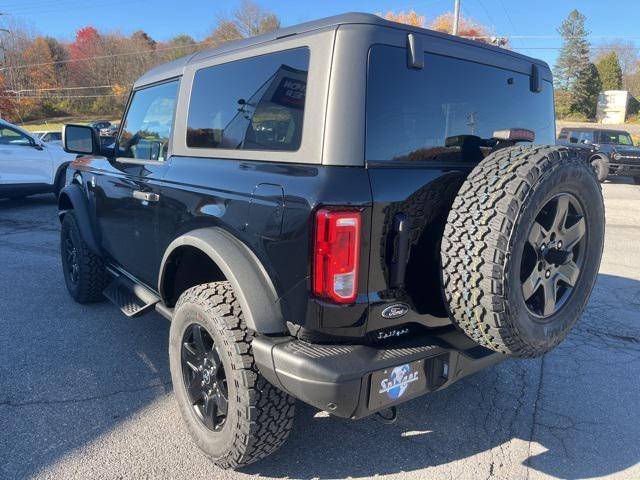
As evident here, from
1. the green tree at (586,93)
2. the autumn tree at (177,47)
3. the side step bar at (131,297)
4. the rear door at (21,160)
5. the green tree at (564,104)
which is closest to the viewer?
the side step bar at (131,297)

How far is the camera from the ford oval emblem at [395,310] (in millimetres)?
2072

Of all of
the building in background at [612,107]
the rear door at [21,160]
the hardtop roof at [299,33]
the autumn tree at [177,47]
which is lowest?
the rear door at [21,160]

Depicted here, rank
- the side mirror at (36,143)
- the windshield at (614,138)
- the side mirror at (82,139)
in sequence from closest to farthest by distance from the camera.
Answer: the side mirror at (82,139)
the side mirror at (36,143)
the windshield at (614,138)

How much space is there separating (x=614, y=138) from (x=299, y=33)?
18563mm

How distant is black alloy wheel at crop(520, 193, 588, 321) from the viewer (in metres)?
2.15

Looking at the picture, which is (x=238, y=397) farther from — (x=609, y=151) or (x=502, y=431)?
(x=609, y=151)

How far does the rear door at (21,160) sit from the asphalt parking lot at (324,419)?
5948 millimetres

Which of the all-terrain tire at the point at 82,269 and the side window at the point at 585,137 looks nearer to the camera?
the all-terrain tire at the point at 82,269

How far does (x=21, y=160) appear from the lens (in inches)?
364

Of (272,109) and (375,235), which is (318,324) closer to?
(375,235)

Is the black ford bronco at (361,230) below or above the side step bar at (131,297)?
above

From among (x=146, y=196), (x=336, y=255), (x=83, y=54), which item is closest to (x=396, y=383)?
(x=336, y=255)

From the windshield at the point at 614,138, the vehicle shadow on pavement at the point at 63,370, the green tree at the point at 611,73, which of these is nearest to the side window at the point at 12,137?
the vehicle shadow on pavement at the point at 63,370

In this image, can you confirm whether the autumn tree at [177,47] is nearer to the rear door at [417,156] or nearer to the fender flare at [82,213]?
the fender flare at [82,213]
